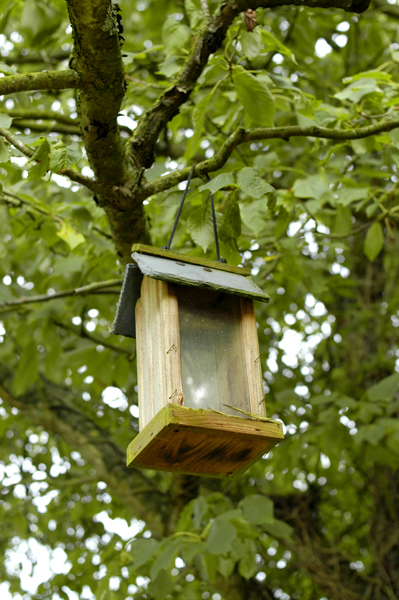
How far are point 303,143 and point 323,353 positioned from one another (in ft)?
5.64

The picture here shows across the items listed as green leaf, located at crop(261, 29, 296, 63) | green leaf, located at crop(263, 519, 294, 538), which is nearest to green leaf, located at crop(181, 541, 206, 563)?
green leaf, located at crop(263, 519, 294, 538)

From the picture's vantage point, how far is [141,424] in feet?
5.71

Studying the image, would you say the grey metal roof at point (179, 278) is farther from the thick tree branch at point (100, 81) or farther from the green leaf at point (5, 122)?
the green leaf at point (5, 122)

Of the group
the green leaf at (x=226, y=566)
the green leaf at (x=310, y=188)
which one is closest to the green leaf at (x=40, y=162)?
the green leaf at (x=310, y=188)

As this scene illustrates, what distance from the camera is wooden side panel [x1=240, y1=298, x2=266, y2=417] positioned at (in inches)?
63.2

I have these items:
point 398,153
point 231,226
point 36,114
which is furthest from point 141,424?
point 36,114

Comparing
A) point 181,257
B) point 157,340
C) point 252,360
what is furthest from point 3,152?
point 252,360

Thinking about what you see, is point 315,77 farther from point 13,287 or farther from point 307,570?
point 307,570

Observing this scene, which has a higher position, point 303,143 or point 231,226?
point 231,226

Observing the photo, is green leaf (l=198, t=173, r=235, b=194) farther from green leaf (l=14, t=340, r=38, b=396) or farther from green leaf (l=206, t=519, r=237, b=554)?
green leaf (l=14, t=340, r=38, b=396)

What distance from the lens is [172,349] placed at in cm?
153

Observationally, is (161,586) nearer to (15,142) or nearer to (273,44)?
(15,142)

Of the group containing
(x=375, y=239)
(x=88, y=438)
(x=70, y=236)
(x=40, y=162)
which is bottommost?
(x=88, y=438)

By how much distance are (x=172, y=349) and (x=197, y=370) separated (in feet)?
0.36
